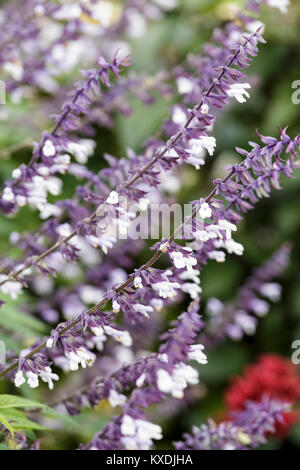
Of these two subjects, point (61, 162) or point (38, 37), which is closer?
point (61, 162)

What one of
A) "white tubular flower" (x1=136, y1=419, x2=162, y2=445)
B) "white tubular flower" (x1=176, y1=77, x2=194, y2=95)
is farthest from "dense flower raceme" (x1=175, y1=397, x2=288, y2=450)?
"white tubular flower" (x1=176, y1=77, x2=194, y2=95)

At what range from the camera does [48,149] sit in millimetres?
1051

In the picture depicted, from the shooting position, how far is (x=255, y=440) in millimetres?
1188

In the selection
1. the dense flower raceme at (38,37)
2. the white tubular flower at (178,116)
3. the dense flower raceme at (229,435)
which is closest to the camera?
the dense flower raceme at (229,435)

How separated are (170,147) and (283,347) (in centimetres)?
210

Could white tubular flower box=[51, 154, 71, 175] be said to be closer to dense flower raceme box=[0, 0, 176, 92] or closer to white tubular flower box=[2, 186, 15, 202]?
white tubular flower box=[2, 186, 15, 202]

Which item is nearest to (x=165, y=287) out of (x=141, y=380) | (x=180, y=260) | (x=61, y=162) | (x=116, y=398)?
(x=180, y=260)

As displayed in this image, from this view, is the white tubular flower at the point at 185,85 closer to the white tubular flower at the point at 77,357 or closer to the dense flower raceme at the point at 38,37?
the dense flower raceme at the point at 38,37

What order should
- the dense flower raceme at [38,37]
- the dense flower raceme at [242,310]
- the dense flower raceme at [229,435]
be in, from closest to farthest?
the dense flower raceme at [229,435], the dense flower raceme at [38,37], the dense flower raceme at [242,310]

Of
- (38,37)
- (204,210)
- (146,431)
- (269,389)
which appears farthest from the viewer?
(269,389)

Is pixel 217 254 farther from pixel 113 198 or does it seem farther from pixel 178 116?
pixel 178 116

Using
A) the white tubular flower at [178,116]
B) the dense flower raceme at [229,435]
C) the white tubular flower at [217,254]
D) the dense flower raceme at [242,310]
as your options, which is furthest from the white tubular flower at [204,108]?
the dense flower raceme at [242,310]

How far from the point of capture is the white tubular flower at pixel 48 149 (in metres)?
1.04

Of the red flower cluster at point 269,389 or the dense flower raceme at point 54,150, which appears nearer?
the dense flower raceme at point 54,150
